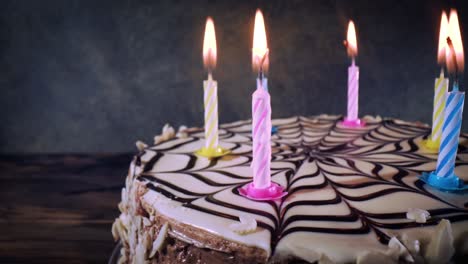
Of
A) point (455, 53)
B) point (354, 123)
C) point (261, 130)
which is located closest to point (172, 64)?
point (354, 123)

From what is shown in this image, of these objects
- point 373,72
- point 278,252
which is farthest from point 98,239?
point 373,72

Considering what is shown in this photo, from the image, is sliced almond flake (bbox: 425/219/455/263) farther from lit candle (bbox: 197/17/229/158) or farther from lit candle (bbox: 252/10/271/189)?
lit candle (bbox: 197/17/229/158)

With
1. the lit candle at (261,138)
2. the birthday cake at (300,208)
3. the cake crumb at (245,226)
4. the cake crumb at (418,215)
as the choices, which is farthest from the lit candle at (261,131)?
the cake crumb at (418,215)

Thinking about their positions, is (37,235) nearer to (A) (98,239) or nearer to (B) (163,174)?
(A) (98,239)

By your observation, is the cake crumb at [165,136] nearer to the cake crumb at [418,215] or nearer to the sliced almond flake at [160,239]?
the sliced almond flake at [160,239]

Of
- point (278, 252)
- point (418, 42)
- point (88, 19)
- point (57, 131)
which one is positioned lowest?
point (57, 131)

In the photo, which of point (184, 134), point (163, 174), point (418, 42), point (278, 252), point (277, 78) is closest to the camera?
point (278, 252)

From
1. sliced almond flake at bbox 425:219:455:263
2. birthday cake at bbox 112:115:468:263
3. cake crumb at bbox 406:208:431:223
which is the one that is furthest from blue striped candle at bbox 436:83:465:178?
sliced almond flake at bbox 425:219:455:263
